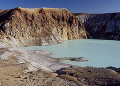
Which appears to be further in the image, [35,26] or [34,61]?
[35,26]

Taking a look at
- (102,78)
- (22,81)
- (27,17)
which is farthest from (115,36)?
(22,81)

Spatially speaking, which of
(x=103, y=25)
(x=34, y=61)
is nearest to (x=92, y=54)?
(x=34, y=61)

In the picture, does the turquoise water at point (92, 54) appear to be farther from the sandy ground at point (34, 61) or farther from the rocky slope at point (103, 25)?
the rocky slope at point (103, 25)

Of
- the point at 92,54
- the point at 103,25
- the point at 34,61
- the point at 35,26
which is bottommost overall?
the point at 92,54

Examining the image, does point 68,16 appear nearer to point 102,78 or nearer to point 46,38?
point 46,38

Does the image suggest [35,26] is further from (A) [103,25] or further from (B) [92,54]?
(A) [103,25]

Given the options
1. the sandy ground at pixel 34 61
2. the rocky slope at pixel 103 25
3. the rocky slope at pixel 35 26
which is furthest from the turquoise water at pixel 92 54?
the rocky slope at pixel 103 25

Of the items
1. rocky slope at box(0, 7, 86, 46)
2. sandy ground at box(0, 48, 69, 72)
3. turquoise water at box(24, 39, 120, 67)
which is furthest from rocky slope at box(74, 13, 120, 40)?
sandy ground at box(0, 48, 69, 72)
